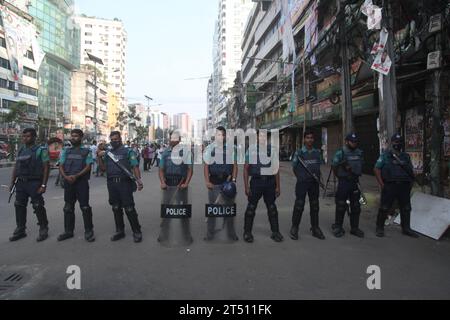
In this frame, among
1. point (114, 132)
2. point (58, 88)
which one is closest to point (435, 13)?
point (114, 132)

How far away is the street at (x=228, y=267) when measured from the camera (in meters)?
3.98

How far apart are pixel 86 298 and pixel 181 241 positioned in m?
2.21

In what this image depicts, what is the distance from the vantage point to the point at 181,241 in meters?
5.90

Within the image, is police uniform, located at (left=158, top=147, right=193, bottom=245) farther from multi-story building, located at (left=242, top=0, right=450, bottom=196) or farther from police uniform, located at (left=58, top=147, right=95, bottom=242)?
multi-story building, located at (left=242, top=0, right=450, bottom=196)

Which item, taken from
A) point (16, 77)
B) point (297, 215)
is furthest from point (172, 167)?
point (16, 77)

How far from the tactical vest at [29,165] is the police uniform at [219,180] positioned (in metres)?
2.65

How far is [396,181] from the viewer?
655 centimetres

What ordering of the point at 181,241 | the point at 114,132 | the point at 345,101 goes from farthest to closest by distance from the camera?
the point at 345,101 < the point at 114,132 < the point at 181,241

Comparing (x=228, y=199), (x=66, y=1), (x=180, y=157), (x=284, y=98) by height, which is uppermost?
(x=66, y=1)

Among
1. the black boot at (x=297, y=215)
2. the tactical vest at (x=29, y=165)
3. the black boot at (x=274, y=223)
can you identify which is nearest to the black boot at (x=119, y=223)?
the tactical vest at (x=29, y=165)

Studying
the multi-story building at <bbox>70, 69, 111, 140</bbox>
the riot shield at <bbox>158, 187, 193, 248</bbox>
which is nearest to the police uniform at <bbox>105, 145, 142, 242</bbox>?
the riot shield at <bbox>158, 187, 193, 248</bbox>

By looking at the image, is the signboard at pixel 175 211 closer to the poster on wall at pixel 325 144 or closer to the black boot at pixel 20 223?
the black boot at pixel 20 223

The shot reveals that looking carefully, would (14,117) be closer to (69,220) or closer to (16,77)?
(16,77)

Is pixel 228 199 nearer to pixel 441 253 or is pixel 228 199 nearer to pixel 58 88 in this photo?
pixel 441 253
